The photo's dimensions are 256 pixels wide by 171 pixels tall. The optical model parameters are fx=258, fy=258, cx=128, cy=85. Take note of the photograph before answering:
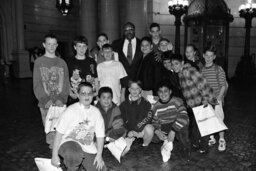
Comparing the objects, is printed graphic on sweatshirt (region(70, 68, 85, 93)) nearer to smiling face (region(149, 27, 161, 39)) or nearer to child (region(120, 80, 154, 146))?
child (region(120, 80, 154, 146))

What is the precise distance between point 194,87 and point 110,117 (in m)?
1.40

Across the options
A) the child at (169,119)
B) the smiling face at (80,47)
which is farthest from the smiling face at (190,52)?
the smiling face at (80,47)

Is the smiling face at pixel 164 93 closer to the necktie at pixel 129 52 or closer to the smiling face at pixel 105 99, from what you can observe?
the smiling face at pixel 105 99

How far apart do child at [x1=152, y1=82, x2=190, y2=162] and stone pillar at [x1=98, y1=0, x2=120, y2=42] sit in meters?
9.42

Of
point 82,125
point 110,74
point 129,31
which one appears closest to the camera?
point 82,125

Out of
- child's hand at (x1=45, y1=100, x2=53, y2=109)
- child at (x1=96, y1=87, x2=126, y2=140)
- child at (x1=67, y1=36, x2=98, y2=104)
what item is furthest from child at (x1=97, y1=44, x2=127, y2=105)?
child's hand at (x1=45, y1=100, x2=53, y2=109)

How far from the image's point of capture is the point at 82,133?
326 cm

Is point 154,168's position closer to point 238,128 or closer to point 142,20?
point 238,128

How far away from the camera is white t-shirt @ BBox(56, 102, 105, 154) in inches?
125

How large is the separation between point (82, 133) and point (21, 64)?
14134mm

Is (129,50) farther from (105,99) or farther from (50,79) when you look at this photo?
(50,79)

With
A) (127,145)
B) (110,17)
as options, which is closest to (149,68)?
(127,145)

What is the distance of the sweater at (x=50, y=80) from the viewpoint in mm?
3938

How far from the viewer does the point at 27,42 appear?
17.6m
